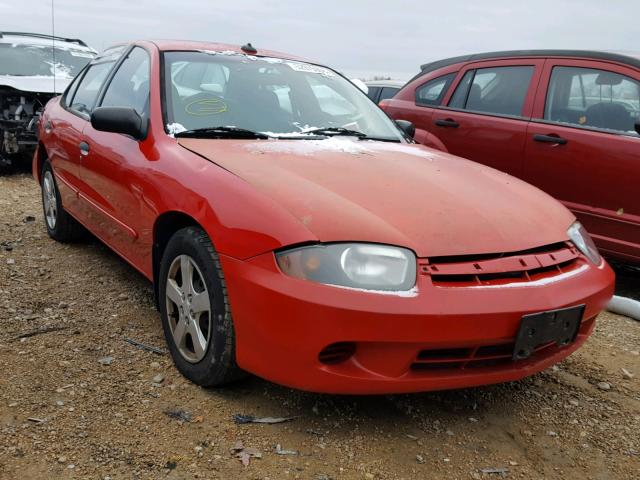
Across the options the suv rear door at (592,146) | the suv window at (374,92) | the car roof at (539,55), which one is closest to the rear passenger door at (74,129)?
the car roof at (539,55)

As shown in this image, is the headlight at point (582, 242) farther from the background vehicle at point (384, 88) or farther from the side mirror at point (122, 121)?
the background vehicle at point (384, 88)

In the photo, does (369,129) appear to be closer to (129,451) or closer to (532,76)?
(532,76)

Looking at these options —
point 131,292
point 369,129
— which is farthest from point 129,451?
point 369,129

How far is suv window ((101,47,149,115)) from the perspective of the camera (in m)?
3.17

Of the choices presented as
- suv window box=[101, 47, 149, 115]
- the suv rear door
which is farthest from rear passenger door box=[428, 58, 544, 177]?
suv window box=[101, 47, 149, 115]

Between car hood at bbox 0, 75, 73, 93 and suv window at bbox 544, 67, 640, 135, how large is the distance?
5113mm

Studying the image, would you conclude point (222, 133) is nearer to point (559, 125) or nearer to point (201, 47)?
point (201, 47)

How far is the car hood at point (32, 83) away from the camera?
681cm

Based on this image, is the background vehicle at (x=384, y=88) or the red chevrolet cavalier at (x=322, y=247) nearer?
the red chevrolet cavalier at (x=322, y=247)

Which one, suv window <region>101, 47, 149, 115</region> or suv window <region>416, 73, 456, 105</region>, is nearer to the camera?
suv window <region>101, 47, 149, 115</region>

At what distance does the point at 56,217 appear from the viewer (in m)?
4.45

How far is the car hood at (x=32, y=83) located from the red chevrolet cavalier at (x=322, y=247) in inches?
168

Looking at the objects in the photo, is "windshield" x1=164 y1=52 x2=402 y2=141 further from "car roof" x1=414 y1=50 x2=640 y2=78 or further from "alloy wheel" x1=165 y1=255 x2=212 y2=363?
"car roof" x1=414 y1=50 x2=640 y2=78

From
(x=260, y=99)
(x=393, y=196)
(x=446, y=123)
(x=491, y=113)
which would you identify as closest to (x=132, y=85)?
(x=260, y=99)
